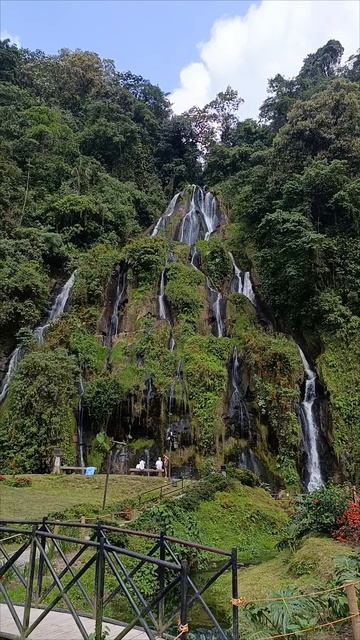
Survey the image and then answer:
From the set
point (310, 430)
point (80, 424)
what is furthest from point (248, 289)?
point (80, 424)

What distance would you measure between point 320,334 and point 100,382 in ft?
37.3

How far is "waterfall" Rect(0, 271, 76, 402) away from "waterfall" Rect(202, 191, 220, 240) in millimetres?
11062

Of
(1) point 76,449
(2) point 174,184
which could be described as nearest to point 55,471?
(1) point 76,449

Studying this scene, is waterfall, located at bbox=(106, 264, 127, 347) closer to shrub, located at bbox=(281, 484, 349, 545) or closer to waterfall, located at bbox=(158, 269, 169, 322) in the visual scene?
waterfall, located at bbox=(158, 269, 169, 322)

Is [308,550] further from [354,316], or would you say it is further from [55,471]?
[354,316]

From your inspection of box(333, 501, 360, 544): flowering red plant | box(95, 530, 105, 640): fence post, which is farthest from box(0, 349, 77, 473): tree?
box(95, 530, 105, 640): fence post

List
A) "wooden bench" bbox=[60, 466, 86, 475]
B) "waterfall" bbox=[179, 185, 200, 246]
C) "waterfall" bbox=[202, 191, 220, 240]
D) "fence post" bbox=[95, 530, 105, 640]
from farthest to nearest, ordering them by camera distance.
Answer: "waterfall" bbox=[202, 191, 220, 240], "waterfall" bbox=[179, 185, 200, 246], "wooden bench" bbox=[60, 466, 86, 475], "fence post" bbox=[95, 530, 105, 640]

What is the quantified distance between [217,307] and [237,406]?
261 inches

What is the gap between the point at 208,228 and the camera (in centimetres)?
3600

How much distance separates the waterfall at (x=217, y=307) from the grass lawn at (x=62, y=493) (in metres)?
9.83

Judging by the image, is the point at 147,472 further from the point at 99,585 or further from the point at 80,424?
the point at 99,585

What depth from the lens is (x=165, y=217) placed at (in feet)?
125

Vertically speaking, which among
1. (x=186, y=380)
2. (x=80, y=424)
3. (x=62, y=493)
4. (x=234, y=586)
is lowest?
(x=234, y=586)

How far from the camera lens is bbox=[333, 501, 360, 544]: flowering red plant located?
9.82 metres
